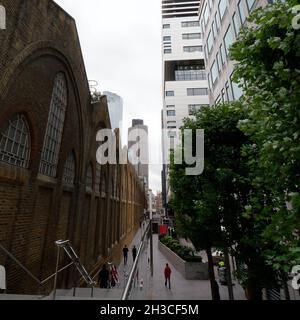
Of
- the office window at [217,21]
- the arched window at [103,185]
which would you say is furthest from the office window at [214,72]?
the arched window at [103,185]

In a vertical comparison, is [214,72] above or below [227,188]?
above

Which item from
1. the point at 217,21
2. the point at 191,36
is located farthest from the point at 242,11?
the point at 191,36

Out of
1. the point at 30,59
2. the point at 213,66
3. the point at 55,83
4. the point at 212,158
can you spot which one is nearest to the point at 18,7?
the point at 30,59

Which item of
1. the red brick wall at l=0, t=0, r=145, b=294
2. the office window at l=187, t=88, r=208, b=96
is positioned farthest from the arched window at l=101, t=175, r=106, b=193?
the office window at l=187, t=88, r=208, b=96

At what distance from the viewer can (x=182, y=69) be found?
56.3 m

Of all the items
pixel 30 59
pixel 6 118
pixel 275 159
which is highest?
pixel 30 59

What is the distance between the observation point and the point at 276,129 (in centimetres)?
341

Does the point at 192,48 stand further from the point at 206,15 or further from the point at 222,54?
the point at 222,54

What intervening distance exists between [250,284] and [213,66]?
19282 mm

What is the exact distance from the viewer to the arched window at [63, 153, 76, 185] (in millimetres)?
11500

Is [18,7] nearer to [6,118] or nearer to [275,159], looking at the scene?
[6,118]

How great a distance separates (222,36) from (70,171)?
16096 millimetres

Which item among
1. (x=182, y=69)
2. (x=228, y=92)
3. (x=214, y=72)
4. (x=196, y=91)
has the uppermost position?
(x=182, y=69)

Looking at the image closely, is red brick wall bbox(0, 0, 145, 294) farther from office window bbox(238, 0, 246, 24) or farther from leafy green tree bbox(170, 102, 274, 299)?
office window bbox(238, 0, 246, 24)
